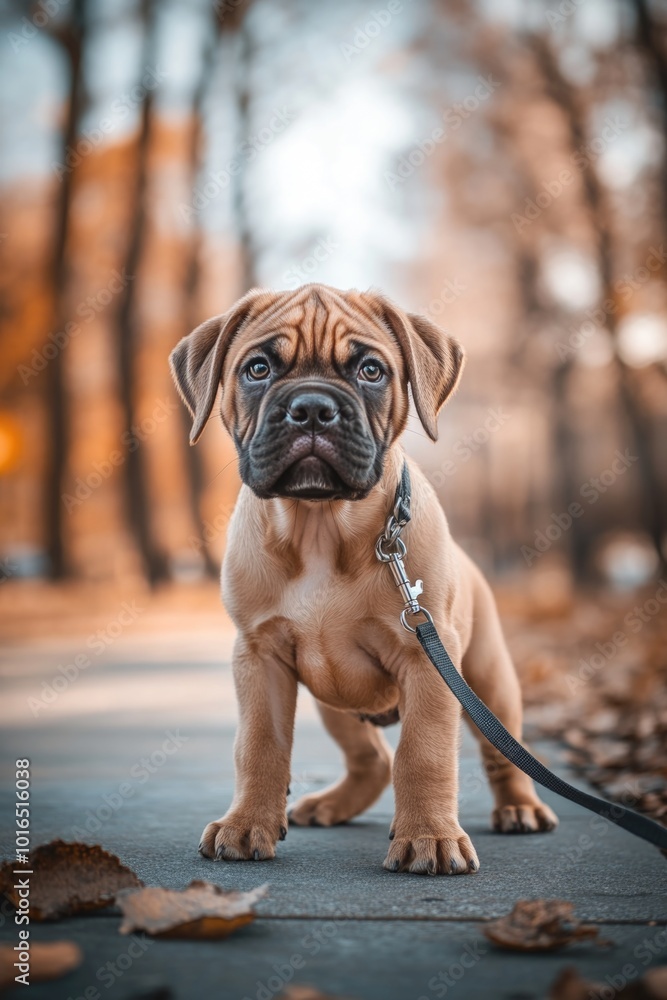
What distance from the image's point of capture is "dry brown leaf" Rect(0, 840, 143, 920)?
2.67 m

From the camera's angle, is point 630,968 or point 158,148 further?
point 158,148

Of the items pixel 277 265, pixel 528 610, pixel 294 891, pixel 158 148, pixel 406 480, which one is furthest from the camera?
pixel 277 265

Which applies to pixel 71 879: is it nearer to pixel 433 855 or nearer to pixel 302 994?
pixel 302 994

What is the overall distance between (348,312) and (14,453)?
20.2 m

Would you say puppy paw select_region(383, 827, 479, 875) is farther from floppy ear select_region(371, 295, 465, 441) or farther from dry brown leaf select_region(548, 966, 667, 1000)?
floppy ear select_region(371, 295, 465, 441)

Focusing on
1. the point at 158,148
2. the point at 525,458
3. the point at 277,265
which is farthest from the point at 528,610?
the point at 525,458

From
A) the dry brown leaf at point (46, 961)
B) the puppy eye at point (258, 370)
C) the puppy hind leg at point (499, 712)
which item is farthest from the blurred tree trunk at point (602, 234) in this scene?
the dry brown leaf at point (46, 961)

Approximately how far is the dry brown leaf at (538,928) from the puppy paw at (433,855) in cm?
67

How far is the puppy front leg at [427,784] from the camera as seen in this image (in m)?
3.26

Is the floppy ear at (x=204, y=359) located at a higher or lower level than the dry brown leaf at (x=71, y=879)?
higher

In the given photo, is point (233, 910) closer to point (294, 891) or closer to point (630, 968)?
point (294, 891)

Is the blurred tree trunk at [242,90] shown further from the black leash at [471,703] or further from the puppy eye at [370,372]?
the black leash at [471,703]

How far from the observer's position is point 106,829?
3.93 m

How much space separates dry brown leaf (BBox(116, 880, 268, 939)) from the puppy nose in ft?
4.87
